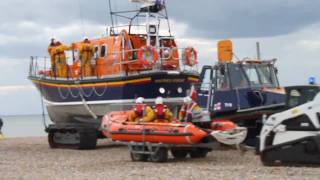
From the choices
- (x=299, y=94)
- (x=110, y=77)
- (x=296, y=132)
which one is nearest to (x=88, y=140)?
(x=110, y=77)

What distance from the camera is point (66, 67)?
72.9 feet

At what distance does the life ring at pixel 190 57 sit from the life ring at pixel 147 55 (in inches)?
57.0

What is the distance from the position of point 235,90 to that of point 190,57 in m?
3.94

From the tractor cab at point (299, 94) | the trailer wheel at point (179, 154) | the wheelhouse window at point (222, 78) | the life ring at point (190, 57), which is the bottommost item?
the trailer wheel at point (179, 154)

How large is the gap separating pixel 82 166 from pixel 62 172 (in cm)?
127

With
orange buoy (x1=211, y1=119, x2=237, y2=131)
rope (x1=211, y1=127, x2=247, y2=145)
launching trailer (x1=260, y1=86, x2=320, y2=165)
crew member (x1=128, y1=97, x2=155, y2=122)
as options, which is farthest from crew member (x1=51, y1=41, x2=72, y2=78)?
launching trailer (x1=260, y1=86, x2=320, y2=165)

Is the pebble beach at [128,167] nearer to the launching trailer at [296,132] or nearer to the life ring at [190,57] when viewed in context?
the launching trailer at [296,132]

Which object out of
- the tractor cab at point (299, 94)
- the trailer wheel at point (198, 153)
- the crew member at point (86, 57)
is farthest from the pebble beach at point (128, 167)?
the crew member at point (86, 57)

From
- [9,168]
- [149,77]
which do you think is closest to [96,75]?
[149,77]

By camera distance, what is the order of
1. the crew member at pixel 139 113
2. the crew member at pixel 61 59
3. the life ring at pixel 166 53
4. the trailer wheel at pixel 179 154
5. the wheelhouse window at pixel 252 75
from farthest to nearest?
the crew member at pixel 61 59, the life ring at pixel 166 53, the wheelhouse window at pixel 252 75, the trailer wheel at pixel 179 154, the crew member at pixel 139 113

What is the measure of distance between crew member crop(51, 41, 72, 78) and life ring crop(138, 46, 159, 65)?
11.3ft

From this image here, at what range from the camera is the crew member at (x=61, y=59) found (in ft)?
73.1

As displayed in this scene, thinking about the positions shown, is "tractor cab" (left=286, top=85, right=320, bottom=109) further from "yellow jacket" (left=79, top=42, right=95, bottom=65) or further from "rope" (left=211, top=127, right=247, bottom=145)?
"yellow jacket" (left=79, top=42, right=95, bottom=65)

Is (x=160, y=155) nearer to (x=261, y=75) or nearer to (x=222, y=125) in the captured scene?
(x=222, y=125)
